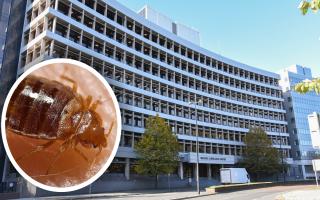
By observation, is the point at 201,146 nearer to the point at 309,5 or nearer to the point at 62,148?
the point at 62,148

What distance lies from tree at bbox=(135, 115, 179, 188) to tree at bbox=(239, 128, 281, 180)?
2235cm

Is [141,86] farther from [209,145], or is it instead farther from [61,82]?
[61,82]

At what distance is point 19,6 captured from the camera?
40.2 m

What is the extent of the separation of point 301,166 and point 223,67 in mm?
35147

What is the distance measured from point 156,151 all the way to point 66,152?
32351 mm

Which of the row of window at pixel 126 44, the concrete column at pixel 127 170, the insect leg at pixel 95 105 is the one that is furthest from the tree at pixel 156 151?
the insect leg at pixel 95 105

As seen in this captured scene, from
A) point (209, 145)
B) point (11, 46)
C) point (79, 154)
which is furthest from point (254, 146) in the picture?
point (79, 154)

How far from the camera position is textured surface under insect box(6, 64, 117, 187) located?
4.85 m

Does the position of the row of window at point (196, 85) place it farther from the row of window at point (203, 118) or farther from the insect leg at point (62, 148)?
the insect leg at point (62, 148)

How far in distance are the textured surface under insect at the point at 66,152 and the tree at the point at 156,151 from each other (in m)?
32.0

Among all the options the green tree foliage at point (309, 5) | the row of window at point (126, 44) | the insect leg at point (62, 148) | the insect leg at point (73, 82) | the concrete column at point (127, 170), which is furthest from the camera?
the concrete column at point (127, 170)

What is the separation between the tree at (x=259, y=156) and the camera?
54.2m

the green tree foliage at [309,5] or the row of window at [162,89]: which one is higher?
the row of window at [162,89]

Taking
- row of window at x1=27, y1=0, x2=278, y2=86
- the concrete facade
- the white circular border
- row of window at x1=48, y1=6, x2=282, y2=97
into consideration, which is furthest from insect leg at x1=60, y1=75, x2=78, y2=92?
row of window at x1=27, y1=0, x2=278, y2=86
